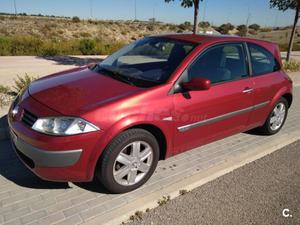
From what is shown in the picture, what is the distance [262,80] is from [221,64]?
91 cm

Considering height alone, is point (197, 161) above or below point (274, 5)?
below

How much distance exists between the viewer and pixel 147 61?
4.16 m

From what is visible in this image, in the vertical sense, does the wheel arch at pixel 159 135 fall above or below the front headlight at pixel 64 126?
below

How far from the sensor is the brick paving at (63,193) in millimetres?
2850

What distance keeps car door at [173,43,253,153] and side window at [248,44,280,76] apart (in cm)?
22

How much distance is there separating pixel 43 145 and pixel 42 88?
958mm

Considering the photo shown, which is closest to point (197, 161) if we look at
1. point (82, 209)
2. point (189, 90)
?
point (189, 90)

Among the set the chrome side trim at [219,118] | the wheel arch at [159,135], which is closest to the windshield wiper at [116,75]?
the wheel arch at [159,135]

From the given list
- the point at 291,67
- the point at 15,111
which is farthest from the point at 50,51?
the point at 15,111

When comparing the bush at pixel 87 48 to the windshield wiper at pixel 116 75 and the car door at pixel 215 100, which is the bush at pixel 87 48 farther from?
the car door at pixel 215 100

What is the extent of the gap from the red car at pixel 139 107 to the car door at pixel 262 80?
0.06 ft

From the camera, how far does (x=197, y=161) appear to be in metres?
4.10

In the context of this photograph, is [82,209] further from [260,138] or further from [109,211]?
[260,138]

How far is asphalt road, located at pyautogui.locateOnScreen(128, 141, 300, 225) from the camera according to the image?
2965mm
